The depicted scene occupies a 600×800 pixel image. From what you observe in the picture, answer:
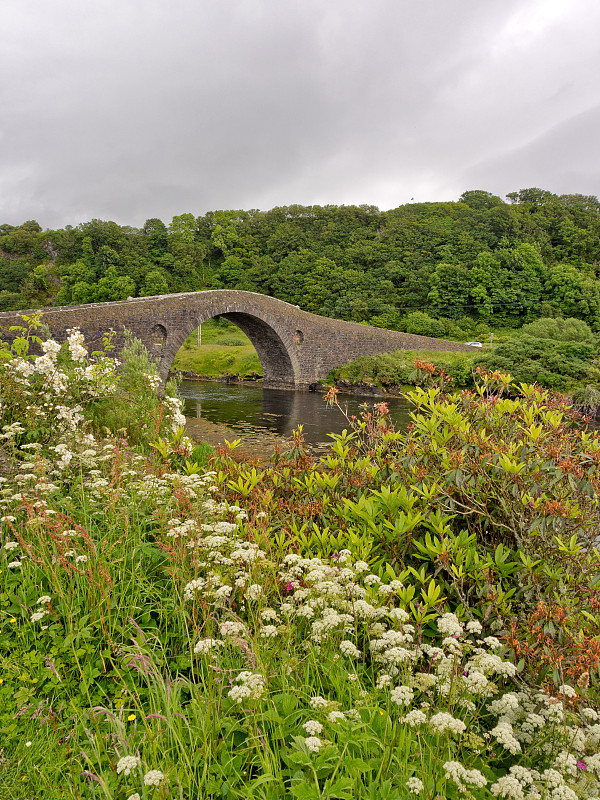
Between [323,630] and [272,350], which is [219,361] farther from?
[323,630]

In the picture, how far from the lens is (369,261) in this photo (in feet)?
164

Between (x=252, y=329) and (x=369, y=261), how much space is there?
27.7m

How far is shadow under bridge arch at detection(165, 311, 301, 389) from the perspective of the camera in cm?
2517

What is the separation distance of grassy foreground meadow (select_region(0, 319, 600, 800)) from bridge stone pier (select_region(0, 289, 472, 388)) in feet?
36.3

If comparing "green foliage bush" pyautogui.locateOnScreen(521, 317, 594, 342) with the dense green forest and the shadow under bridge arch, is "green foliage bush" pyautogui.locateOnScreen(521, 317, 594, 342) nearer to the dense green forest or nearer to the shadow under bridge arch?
the dense green forest

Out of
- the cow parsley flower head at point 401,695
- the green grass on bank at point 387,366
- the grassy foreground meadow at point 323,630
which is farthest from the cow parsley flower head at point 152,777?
the green grass on bank at point 387,366

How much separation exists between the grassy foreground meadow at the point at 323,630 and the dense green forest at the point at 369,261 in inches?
1541

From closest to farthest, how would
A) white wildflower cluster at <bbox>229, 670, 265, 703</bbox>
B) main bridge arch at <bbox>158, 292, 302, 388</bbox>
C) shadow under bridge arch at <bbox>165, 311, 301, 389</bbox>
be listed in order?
white wildflower cluster at <bbox>229, 670, 265, 703</bbox> < main bridge arch at <bbox>158, 292, 302, 388</bbox> < shadow under bridge arch at <bbox>165, 311, 301, 389</bbox>

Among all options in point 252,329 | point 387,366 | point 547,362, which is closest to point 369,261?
point 387,366

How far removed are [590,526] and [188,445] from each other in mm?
3525

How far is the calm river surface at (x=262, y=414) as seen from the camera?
498 inches

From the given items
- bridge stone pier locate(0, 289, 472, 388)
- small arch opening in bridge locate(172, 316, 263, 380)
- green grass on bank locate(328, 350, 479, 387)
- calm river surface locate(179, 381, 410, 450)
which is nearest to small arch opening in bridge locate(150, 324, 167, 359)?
bridge stone pier locate(0, 289, 472, 388)

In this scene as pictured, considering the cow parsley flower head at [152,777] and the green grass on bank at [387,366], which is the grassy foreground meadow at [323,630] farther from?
the green grass on bank at [387,366]

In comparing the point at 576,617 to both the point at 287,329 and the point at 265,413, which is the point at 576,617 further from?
the point at 287,329
